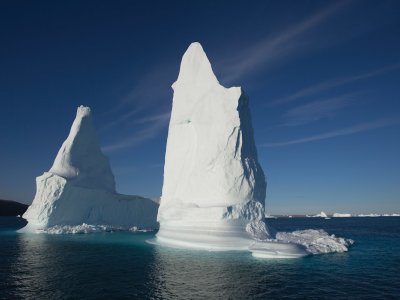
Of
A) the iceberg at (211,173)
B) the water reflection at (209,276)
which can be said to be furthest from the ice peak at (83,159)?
the water reflection at (209,276)

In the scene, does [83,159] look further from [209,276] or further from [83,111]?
[209,276]

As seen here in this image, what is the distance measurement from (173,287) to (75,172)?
39285 millimetres

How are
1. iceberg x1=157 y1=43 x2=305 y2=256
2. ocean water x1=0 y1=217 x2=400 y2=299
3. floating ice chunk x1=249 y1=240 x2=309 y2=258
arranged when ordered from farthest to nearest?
iceberg x1=157 y1=43 x2=305 y2=256 → floating ice chunk x1=249 y1=240 x2=309 y2=258 → ocean water x1=0 y1=217 x2=400 y2=299

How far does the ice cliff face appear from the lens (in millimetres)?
27000

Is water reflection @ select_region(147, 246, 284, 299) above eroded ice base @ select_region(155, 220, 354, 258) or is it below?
below

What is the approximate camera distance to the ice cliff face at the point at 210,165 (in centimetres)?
2700

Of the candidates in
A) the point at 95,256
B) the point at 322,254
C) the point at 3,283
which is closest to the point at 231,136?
the point at 322,254

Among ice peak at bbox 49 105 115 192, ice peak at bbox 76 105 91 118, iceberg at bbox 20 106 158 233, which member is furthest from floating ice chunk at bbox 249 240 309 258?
ice peak at bbox 76 105 91 118

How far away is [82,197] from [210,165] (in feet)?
85.8

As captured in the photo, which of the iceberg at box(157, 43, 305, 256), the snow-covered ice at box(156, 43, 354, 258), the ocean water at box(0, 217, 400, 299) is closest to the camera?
the ocean water at box(0, 217, 400, 299)

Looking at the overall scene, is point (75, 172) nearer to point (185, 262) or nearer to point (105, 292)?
point (185, 262)

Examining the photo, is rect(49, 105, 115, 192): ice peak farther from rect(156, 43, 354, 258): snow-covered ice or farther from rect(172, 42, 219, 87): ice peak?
rect(172, 42, 219, 87): ice peak

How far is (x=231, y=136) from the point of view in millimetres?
30094

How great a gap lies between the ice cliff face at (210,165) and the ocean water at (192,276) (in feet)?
14.2
